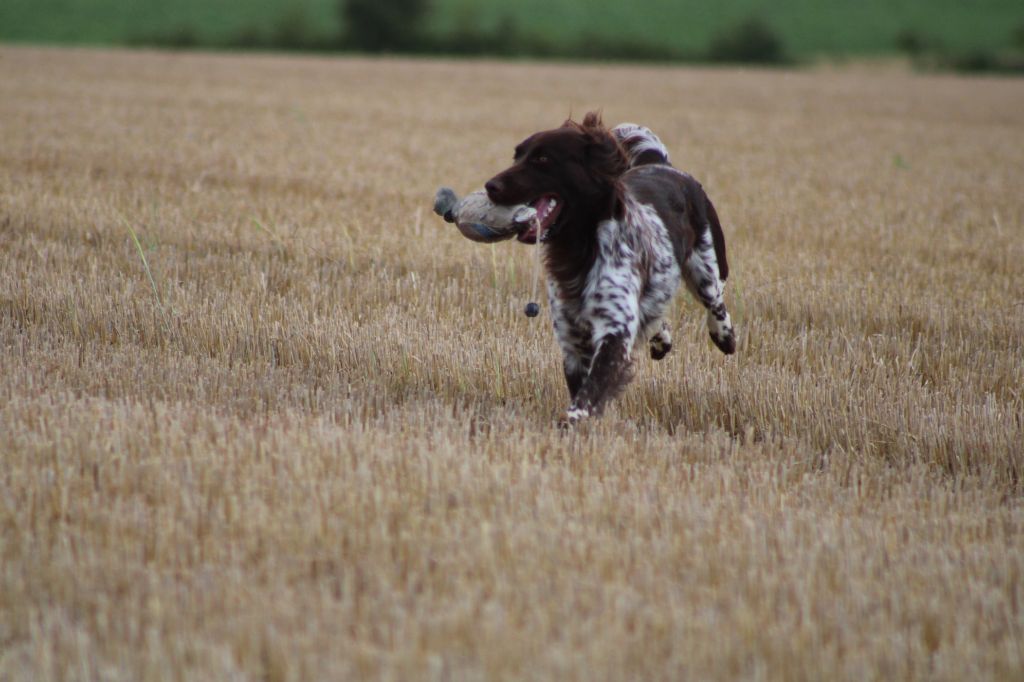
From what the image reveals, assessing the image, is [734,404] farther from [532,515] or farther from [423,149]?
[423,149]

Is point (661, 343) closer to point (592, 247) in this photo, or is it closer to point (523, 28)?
point (592, 247)

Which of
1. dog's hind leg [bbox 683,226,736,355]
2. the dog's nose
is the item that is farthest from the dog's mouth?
dog's hind leg [bbox 683,226,736,355]

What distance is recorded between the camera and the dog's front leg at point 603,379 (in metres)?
4.18

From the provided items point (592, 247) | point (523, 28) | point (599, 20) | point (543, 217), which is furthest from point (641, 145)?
point (599, 20)

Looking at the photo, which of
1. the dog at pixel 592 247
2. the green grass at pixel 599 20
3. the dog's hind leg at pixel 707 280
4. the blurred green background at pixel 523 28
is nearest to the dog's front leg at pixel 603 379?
the dog at pixel 592 247

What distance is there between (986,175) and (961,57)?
3602 centimetres

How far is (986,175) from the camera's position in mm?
12797

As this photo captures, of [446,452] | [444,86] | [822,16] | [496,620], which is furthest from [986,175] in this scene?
[822,16]

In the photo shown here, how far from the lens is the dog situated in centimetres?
416

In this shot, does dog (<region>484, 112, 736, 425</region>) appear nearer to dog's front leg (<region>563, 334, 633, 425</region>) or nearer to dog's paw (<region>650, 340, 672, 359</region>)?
dog's front leg (<region>563, 334, 633, 425</region>)

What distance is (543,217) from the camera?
13.6 feet

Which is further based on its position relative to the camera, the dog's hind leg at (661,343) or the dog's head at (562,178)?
the dog's hind leg at (661,343)

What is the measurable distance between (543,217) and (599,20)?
50.5 meters

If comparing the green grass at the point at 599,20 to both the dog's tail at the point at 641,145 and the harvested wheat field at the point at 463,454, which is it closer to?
the harvested wheat field at the point at 463,454
